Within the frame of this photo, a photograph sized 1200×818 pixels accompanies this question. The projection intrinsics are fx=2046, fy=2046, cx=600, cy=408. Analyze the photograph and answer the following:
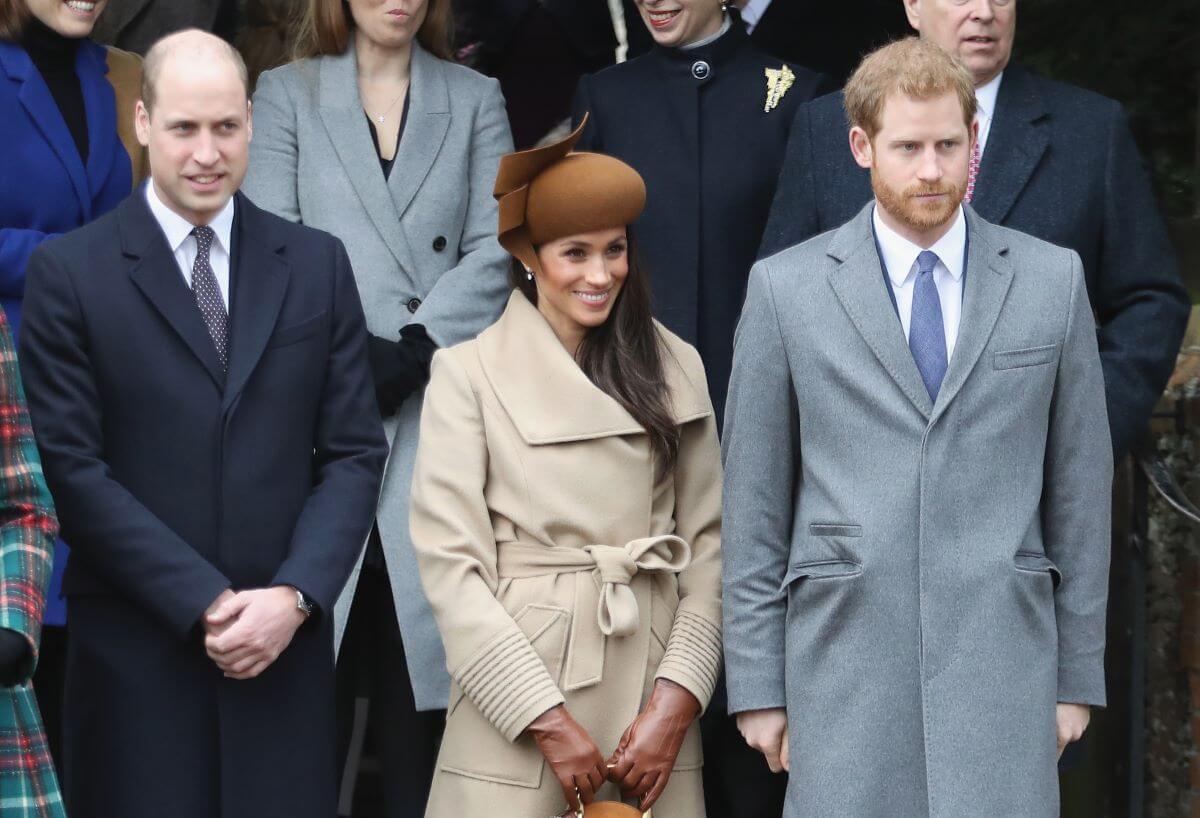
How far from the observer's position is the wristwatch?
4012 millimetres

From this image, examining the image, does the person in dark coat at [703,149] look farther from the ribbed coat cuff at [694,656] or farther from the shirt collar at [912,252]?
the shirt collar at [912,252]

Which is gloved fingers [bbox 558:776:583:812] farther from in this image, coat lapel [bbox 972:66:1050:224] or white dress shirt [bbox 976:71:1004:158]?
white dress shirt [bbox 976:71:1004:158]

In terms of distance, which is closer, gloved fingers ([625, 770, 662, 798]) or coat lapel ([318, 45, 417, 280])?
gloved fingers ([625, 770, 662, 798])

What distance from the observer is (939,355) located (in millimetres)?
3750

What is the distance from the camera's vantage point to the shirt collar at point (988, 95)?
183 inches

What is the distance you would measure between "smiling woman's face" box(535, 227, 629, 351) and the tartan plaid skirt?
1377 mm

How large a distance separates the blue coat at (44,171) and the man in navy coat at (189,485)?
55 cm

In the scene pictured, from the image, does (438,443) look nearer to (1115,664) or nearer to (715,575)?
(715,575)

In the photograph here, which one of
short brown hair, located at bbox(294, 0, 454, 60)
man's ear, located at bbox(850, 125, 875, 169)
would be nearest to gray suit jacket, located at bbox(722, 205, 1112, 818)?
man's ear, located at bbox(850, 125, 875, 169)

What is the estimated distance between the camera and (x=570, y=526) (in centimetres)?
418

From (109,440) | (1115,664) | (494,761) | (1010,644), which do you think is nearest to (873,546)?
(1010,644)

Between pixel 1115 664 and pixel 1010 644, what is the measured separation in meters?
1.77

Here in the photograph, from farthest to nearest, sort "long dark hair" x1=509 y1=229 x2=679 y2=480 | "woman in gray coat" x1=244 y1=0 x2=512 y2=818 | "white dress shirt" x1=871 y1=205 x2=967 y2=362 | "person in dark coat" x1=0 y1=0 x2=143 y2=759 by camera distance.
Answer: "woman in gray coat" x1=244 y1=0 x2=512 y2=818, "person in dark coat" x1=0 y1=0 x2=143 y2=759, "long dark hair" x1=509 y1=229 x2=679 y2=480, "white dress shirt" x1=871 y1=205 x2=967 y2=362

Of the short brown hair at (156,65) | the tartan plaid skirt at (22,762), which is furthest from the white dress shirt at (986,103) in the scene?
the tartan plaid skirt at (22,762)
